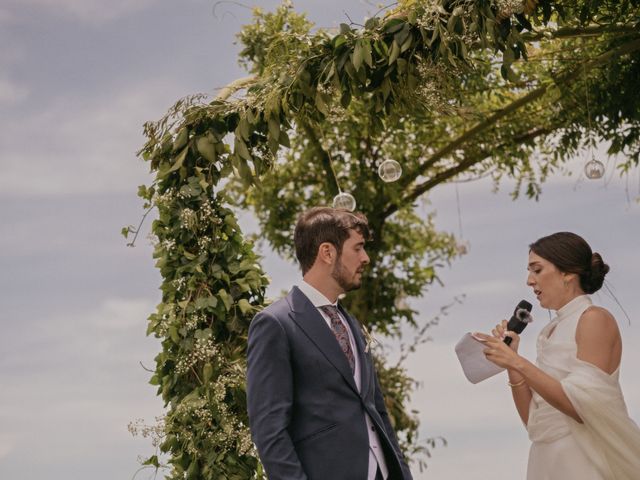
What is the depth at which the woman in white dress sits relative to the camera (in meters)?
3.43

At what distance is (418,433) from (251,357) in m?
6.97

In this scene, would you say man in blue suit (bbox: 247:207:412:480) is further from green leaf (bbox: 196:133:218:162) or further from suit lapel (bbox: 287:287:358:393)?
green leaf (bbox: 196:133:218:162)

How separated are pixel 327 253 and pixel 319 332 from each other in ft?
0.97

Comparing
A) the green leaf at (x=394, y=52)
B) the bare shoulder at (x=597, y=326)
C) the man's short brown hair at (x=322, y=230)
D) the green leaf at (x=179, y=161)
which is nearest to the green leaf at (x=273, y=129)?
the green leaf at (x=179, y=161)

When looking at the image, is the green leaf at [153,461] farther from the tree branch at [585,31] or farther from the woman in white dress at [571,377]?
the tree branch at [585,31]

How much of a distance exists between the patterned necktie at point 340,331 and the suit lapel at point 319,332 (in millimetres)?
69

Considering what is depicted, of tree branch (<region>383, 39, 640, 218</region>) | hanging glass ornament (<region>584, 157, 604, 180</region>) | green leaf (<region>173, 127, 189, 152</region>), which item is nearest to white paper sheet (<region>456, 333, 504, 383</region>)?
green leaf (<region>173, 127, 189, 152</region>)

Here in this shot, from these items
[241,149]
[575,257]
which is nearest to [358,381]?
[575,257]

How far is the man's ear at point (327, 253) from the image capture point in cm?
326

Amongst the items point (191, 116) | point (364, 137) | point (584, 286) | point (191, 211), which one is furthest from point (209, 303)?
point (364, 137)

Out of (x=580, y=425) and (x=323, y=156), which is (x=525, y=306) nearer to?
(x=580, y=425)

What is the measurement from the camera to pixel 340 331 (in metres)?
3.27

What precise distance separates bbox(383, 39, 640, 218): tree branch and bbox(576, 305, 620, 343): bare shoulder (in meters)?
3.62

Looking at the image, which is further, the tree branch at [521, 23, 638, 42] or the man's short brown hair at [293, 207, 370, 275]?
the tree branch at [521, 23, 638, 42]
